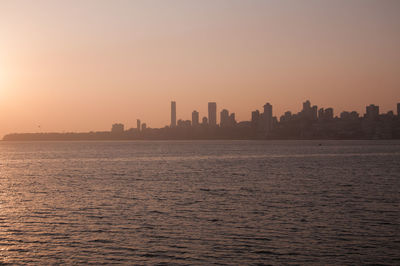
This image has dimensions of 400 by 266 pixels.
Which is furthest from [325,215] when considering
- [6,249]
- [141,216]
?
[6,249]

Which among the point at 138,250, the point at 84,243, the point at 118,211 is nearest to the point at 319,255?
the point at 138,250

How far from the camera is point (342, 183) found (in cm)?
6331

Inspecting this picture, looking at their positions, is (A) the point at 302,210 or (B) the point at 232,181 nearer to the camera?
(A) the point at 302,210

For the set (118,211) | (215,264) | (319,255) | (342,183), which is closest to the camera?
(215,264)

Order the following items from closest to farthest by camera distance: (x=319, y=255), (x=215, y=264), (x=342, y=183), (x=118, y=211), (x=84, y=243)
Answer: (x=215, y=264) → (x=319, y=255) → (x=84, y=243) → (x=118, y=211) → (x=342, y=183)

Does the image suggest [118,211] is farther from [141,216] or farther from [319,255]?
[319,255]

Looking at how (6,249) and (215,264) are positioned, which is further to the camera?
(6,249)

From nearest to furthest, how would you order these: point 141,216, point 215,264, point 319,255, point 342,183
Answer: point 215,264 → point 319,255 → point 141,216 → point 342,183

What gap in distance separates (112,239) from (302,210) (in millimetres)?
18456

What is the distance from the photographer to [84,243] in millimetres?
27188

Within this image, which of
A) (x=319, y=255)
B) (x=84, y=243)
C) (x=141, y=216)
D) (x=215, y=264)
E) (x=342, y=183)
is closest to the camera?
(x=215, y=264)

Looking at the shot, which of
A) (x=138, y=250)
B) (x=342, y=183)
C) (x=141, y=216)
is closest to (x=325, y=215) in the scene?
(x=141, y=216)

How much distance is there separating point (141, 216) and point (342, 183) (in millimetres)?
37561

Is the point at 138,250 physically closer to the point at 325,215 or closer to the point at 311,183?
the point at 325,215
